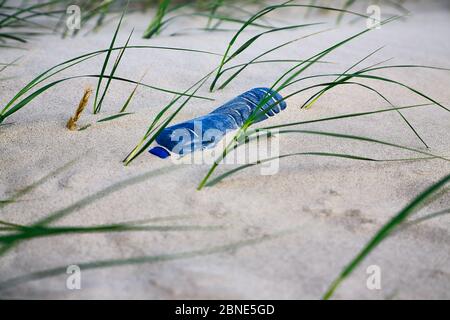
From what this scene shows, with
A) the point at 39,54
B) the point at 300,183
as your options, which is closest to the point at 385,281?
the point at 300,183

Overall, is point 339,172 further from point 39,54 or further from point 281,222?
point 39,54

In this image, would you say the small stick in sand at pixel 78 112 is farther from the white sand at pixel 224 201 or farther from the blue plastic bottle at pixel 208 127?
the blue plastic bottle at pixel 208 127

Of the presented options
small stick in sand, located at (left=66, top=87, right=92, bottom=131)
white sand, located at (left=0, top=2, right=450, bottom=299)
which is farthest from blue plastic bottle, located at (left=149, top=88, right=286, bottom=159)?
small stick in sand, located at (left=66, top=87, right=92, bottom=131)

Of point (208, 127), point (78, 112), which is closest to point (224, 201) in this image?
point (208, 127)

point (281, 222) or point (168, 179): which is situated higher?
point (168, 179)

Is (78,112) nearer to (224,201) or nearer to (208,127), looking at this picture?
(208,127)
